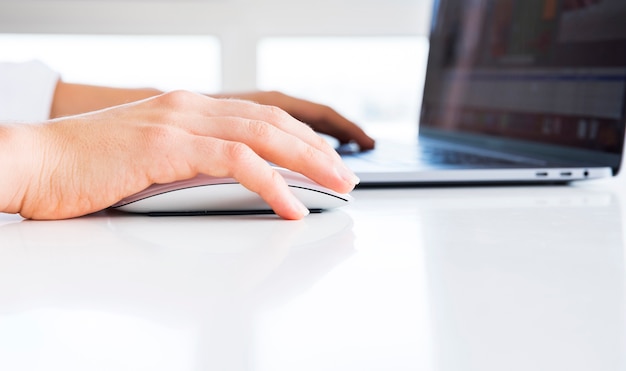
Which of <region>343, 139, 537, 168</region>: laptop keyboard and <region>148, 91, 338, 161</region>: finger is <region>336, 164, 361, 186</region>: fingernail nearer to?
<region>148, 91, 338, 161</region>: finger

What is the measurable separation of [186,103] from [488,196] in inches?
12.2

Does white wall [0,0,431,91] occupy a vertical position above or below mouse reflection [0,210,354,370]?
above

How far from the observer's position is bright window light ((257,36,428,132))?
2451 mm

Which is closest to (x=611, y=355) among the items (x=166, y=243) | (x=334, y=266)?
(x=334, y=266)

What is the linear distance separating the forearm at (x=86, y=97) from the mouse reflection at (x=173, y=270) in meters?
0.43

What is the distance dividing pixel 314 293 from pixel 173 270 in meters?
0.09

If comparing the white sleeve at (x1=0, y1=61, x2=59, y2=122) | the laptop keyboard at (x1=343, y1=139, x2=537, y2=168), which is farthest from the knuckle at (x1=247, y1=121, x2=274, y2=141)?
the white sleeve at (x1=0, y1=61, x2=59, y2=122)

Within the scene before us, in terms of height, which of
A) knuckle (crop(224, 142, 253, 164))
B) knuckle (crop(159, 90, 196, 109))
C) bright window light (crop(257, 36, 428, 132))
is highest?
knuckle (crop(159, 90, 196, 109))

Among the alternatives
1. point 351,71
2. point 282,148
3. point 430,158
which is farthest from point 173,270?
point 351,71

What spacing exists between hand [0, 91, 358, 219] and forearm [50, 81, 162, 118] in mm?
411

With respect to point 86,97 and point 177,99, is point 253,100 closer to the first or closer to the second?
point 86,97

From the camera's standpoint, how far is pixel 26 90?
0.93 m

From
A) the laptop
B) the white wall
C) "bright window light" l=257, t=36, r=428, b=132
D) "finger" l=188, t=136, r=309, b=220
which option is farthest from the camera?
"bright window light" l=257, t=36, r=428, b=132

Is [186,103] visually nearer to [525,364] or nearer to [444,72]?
[525,364]
